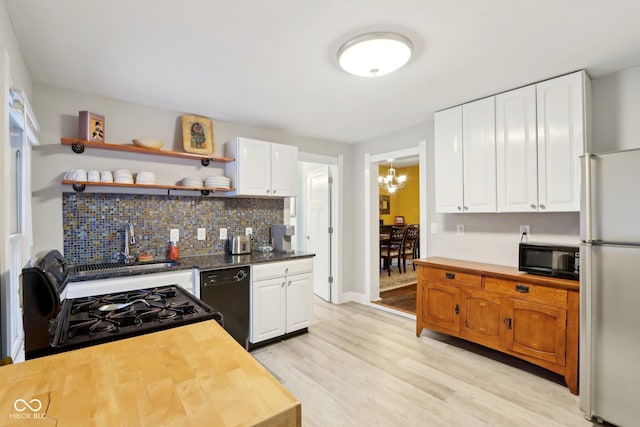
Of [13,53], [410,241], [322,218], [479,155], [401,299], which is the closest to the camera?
[13,53]

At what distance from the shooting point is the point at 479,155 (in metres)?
2.88

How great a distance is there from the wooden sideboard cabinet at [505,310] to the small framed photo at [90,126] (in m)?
3.18

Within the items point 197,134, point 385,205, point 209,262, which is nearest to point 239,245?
point 209,262

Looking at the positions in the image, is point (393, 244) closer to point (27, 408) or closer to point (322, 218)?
point (322, 218)

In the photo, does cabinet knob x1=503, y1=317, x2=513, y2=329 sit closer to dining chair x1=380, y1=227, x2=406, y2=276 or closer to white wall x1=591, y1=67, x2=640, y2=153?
white wall x1=591, y1=67, x2=640, y2=153

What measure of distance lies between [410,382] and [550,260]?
4.76 ft

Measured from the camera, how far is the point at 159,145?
2812 mm

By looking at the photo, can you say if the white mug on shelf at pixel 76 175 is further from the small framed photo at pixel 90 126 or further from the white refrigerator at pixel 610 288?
the white refrigerator at pixel 610 288

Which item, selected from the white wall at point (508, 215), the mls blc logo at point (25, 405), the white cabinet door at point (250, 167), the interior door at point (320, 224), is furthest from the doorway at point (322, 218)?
the mls blc logo at point (25, 405)

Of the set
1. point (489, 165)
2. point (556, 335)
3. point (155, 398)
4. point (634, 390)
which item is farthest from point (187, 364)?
point (489, 165)

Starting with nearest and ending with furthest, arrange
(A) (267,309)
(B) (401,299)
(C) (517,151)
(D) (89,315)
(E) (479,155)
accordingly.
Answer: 1. (D) (89,315)
2. (C) (517,151)
3. (E) (479,155)
4. (A) (267,309)
5. (B) (401,299)

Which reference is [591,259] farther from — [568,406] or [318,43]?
[318,43]

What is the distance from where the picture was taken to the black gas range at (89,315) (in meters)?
0.99

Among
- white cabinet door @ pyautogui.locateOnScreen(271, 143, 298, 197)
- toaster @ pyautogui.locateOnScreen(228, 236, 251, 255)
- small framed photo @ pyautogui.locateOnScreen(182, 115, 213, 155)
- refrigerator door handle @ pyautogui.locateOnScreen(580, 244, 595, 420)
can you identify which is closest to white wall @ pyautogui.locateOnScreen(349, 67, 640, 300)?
refrigerator door handle @ pyautogui.locateOnScreen(580, 244, 595, 420)
